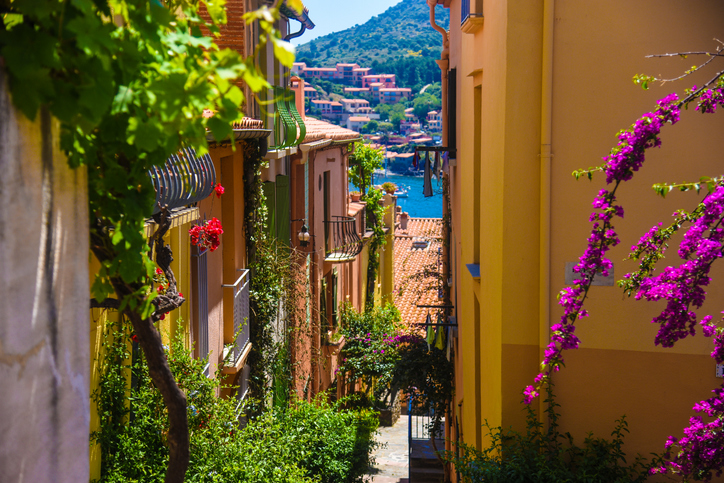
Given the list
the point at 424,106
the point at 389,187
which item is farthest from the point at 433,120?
the point at 389,187

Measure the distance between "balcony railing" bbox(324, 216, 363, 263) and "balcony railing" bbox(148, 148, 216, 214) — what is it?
1076 cm

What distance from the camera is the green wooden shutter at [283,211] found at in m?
12.8

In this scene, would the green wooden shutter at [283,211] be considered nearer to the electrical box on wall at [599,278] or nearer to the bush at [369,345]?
the bush at [369,345]

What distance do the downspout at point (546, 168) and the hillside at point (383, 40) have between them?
143 metres

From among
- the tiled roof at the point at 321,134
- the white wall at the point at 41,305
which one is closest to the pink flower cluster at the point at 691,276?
the white wall at the point at 41,305

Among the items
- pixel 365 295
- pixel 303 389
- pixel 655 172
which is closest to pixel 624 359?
pixel 655 172

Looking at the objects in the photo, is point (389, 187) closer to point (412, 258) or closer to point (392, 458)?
point (412, 258)

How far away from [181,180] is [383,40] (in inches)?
6507

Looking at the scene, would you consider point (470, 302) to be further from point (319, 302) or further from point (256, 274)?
point (319, 302)

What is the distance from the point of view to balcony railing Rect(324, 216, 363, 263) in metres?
17.2

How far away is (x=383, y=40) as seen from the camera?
163000mm

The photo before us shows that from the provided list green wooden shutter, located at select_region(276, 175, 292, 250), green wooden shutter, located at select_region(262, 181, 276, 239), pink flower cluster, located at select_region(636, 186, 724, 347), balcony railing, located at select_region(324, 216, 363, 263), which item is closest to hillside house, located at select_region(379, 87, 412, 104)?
balcony railing, located at select_region(324, 216, 363, 263)

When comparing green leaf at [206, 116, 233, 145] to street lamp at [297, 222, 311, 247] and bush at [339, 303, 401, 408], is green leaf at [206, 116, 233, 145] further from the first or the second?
bush at [339, 303, 401, 408]

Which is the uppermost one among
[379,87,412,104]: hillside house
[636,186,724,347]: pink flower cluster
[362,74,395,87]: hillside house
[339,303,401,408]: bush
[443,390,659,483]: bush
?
[362,74,395,87]: hillside house
